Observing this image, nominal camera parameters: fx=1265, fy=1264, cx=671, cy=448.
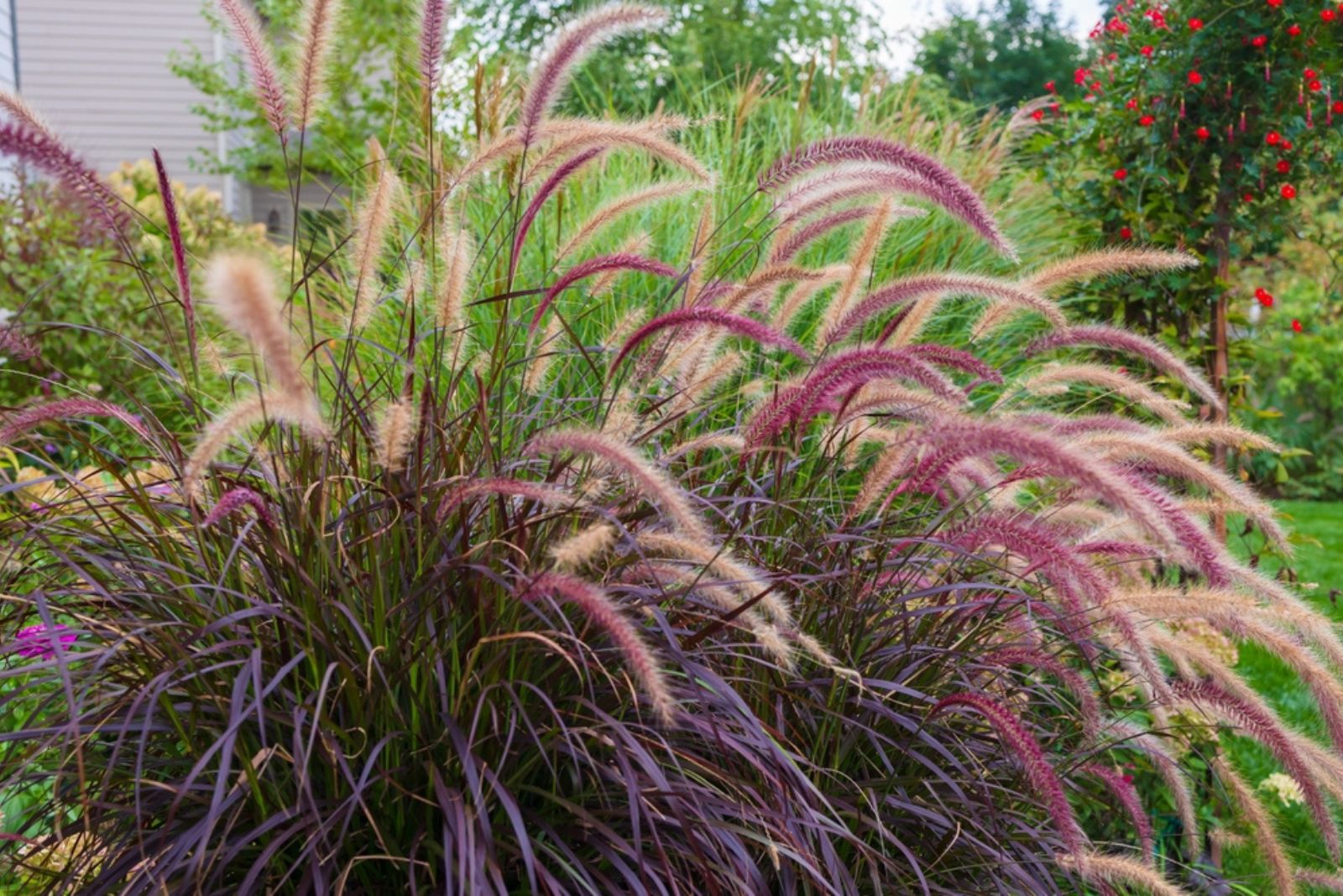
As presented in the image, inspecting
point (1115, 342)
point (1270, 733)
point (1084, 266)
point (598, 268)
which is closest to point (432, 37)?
point (598, 268)

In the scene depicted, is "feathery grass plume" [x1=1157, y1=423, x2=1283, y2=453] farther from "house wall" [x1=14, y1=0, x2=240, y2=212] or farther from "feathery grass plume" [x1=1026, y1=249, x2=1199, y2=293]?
"house wall" [x1=14, y1=0, x2=240, y2=212]

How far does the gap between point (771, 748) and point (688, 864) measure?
0.23 meters

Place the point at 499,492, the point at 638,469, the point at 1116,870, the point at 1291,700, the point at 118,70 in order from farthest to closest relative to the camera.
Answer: the point at 118,70, the point at 1291,700, the point at 1116,870, the point at 499,492, the point at 638,469

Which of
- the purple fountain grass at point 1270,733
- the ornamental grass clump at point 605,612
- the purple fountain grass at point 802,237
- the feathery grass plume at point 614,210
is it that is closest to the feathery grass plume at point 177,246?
the ornamental grass clump at point 605,612

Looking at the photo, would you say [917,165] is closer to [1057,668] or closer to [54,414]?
[1057,668]

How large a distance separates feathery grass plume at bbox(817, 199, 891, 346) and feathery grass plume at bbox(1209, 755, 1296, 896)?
1.33 m

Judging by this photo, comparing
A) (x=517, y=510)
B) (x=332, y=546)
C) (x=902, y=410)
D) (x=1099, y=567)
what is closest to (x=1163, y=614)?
(x=1099, y=567)

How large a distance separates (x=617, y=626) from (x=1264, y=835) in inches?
73.5

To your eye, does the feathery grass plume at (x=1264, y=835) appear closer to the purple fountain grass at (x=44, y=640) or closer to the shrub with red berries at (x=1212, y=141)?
the shrub with red berries at (x=1212, y=141)

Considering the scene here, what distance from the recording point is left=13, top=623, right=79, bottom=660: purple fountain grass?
70.6 inches

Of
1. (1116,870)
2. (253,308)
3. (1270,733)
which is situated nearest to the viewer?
(253,308)

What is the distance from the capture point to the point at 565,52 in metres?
2.20

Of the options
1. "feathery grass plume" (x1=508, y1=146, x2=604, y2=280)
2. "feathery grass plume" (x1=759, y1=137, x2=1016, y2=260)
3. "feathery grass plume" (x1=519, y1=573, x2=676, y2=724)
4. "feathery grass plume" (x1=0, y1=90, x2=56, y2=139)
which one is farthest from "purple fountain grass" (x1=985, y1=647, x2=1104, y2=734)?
"feathery grass plume" (x1=0, y1=90, x2=56, y2=139)

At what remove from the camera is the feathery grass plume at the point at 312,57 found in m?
2.19
